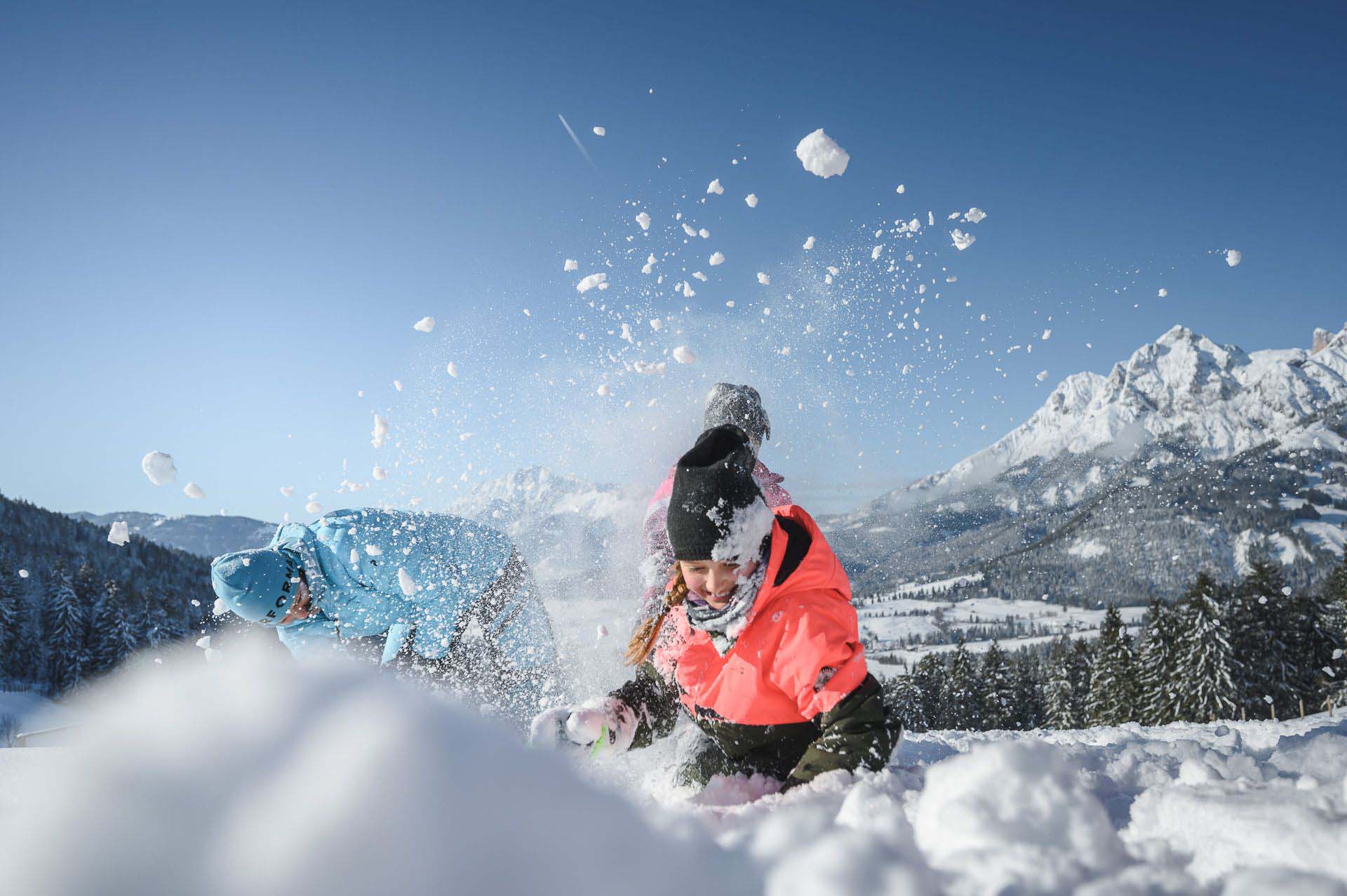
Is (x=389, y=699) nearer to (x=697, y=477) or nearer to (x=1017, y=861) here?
(x=1017, y=861)

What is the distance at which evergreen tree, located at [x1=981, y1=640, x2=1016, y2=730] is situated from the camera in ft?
96.5

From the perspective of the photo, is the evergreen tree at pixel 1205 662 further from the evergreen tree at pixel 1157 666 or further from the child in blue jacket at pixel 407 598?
the child in blue jacket at pixel 407 598

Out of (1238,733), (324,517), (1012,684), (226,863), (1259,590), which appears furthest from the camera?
(1012,684)

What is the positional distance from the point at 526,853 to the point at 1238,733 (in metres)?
4.20

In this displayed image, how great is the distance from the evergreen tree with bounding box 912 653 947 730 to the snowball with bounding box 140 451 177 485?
3167 centimetres

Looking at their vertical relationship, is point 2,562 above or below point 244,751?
below

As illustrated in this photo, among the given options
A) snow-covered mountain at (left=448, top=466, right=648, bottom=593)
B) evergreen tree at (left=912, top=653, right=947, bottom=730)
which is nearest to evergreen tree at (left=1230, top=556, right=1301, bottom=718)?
evergreen tree at (left=912, top=653, right=947, bottom=730)

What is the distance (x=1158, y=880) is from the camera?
2.73 feet

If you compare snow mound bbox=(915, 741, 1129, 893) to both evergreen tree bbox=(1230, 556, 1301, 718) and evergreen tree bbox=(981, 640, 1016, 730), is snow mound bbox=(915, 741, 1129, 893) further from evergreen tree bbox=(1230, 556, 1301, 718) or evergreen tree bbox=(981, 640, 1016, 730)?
evergreen tree bbox=(981, 640, 1016, 730)

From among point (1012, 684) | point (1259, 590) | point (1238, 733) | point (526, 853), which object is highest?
point (526, 853)

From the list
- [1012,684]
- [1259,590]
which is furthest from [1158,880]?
[1012,684]

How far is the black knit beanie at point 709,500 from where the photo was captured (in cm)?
197

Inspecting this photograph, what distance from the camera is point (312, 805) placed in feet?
2.31

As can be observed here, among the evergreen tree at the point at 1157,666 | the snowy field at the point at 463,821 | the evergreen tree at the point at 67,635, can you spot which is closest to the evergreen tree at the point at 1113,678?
the evergreen tree at the point at 1157,666
